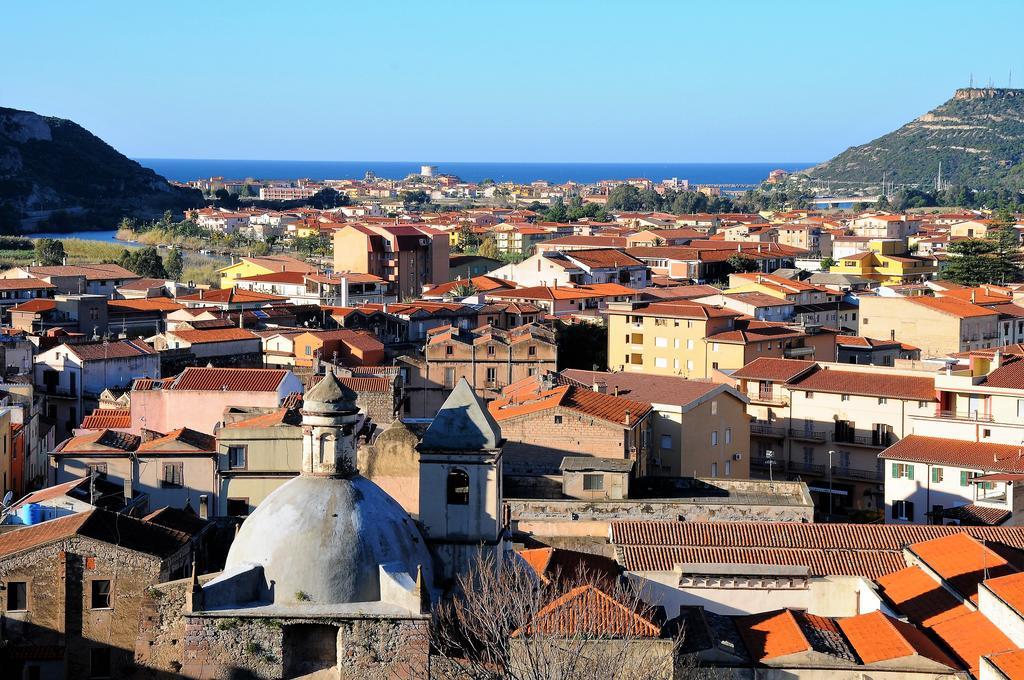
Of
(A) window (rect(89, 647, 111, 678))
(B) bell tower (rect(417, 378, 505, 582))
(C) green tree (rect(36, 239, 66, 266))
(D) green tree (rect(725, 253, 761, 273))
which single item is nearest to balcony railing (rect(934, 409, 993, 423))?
(B) bell tower (rect(417, 378, 505, 582))

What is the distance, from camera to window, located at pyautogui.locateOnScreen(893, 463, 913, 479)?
32469 mm

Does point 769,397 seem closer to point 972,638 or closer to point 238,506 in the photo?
point 238,506

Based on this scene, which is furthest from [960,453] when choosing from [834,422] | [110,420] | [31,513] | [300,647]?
[300,647]

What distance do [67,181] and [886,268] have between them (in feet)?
301

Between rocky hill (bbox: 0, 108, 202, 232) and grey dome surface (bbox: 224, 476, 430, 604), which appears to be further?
rocky hill (bbox: 0, 108, 202, 232)

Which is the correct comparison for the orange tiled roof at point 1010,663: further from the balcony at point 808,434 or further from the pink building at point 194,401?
the balcony at point 808,434

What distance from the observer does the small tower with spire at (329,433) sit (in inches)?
618

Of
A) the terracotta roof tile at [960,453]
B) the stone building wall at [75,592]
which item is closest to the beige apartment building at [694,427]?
the terracotta roof tile at [960,453]

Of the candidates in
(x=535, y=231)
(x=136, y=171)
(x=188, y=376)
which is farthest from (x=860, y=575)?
(x=136, y=171)

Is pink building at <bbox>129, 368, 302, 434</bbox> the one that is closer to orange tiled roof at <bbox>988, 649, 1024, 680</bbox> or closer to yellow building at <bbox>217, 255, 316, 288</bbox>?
orange tiled roof at <bbox>988, 649, 1024, 680</bbox>

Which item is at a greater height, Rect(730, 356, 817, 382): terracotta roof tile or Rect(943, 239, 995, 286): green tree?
Rect(943, 239, 995, 286): green tree

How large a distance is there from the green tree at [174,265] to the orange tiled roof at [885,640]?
6587 centimetres

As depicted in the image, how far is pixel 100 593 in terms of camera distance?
60.7ft

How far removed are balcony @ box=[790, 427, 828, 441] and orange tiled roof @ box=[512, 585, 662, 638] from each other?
22713mm
